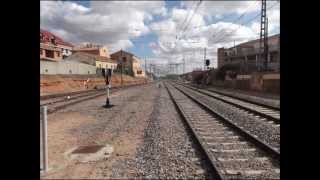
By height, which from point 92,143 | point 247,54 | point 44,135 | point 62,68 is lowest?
point 92,143

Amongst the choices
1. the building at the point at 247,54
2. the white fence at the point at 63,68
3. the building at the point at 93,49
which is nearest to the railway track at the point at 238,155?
the white fence at the point at 63,68

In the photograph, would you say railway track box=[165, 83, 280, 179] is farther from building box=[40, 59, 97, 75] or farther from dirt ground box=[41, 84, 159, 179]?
building box=[40, 59, 97, 75]

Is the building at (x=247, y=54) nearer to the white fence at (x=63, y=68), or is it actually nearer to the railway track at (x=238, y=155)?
the white fence at (x=63, y=68)

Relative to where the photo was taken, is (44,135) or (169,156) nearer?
(44,135)

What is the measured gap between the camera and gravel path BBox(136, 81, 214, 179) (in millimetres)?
5891

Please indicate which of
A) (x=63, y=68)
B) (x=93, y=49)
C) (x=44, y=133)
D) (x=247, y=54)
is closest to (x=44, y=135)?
(x=44, y=133)

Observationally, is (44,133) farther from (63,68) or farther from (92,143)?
(63,68)

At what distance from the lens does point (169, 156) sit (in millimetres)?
7246

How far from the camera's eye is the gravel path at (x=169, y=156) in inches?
232
